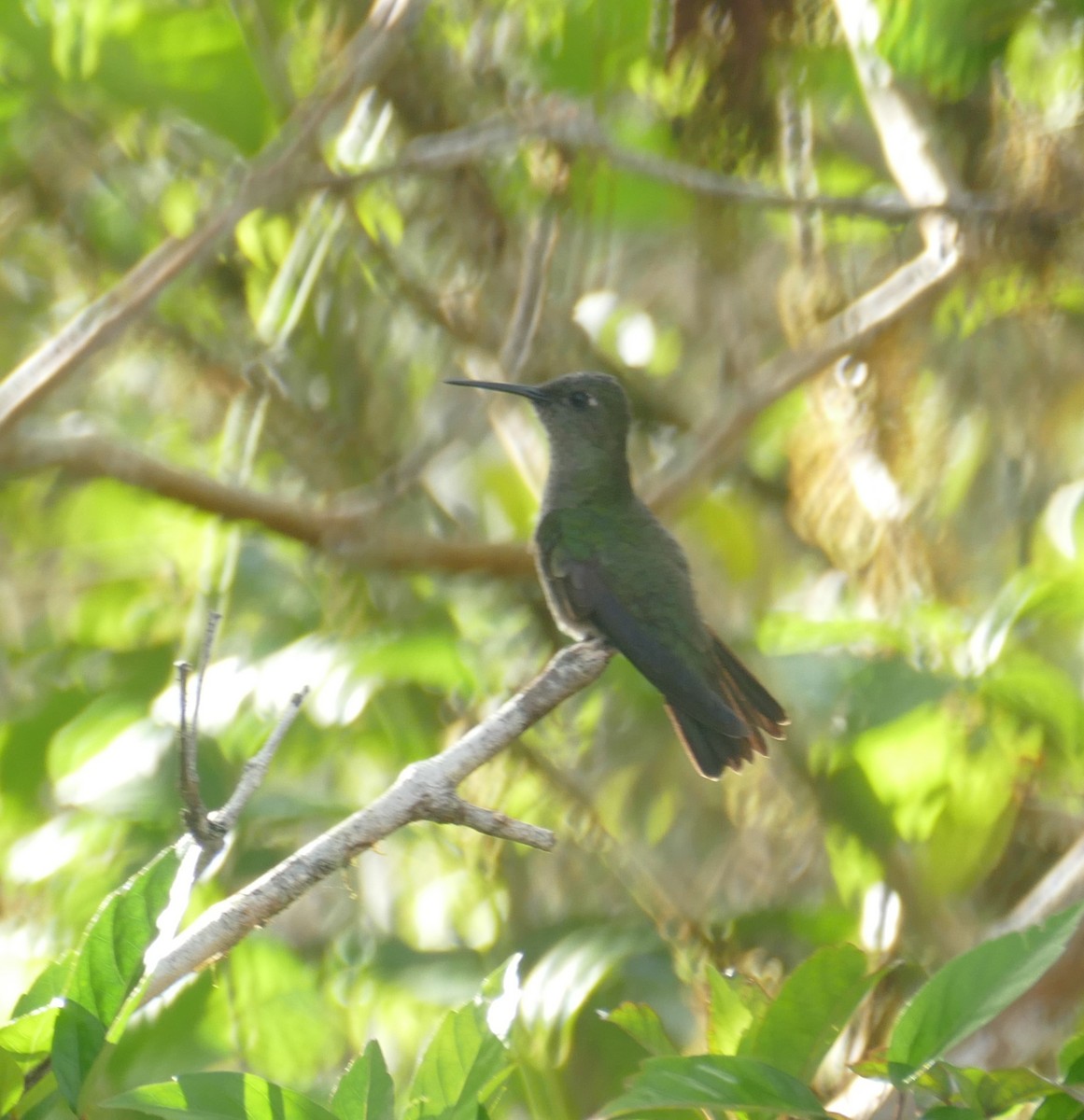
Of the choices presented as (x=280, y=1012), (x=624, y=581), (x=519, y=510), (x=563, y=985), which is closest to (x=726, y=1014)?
(x=624, y=581)

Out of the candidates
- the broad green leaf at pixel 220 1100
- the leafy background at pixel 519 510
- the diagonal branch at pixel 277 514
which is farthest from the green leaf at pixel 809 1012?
the diagonal branch at pixel 277 514

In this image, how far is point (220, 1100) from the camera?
1.03 metres

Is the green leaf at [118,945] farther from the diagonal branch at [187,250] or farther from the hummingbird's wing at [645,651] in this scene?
the diagonal branch at [187,250]

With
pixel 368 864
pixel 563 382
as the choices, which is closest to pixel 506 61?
pixel 563 382

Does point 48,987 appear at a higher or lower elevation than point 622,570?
higher

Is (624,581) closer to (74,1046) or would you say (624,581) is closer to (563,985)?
(563,985)

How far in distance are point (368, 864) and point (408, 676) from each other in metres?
1.01

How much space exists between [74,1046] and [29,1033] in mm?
47

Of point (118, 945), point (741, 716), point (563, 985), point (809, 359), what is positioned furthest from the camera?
point (809, 359)

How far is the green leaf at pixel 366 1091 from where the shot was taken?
1.06 m

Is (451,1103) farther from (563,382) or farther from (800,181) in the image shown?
(800,181)

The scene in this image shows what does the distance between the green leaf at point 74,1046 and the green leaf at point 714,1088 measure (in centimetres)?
38

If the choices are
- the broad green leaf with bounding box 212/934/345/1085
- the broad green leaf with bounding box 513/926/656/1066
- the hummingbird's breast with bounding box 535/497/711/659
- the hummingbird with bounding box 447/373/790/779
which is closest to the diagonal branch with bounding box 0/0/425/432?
the hummingbird with bounding box 447/373/790/779

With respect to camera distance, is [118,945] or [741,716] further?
[741,716]
